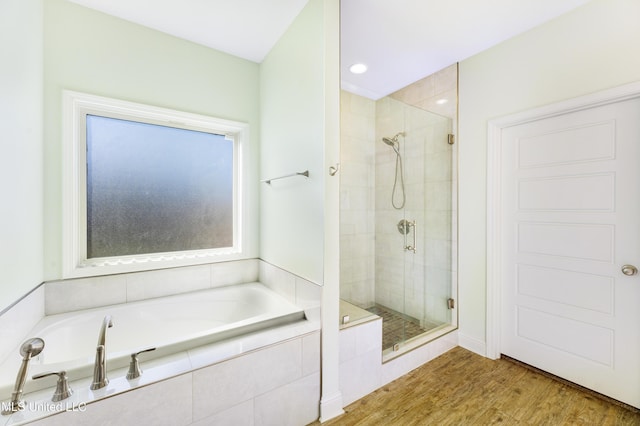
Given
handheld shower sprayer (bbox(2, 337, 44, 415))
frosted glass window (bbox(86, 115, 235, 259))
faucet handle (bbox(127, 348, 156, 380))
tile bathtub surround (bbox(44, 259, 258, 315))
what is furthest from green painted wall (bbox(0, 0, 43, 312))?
faucet handle (bbox(127, 348, 156, 380))

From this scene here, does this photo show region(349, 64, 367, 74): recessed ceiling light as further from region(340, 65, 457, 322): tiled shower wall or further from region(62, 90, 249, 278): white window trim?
region(62, 90, 249, 278): white window trim

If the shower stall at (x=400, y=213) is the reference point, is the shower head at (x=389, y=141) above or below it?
above

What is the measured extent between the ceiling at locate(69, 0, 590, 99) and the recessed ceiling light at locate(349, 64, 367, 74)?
0.22 ft

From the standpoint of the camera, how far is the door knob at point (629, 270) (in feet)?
5.27

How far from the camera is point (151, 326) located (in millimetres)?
1903

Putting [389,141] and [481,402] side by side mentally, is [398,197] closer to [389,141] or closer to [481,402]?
[389,141]

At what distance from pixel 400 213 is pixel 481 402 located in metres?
1.59

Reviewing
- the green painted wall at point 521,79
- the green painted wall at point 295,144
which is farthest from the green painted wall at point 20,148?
the green painted wall at point 521,79

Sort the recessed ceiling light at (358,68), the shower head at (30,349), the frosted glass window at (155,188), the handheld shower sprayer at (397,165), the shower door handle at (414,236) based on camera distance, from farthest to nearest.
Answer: the handheld shower sprayer at (397,165)
the shower door handle at (414,236)
the recessed ceiling light at (358,68)
the frosted glass window at (155,188)
the shower head at (30,349)

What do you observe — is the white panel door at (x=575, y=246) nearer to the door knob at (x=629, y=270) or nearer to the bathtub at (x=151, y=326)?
the door knob at (x=629, y=270)

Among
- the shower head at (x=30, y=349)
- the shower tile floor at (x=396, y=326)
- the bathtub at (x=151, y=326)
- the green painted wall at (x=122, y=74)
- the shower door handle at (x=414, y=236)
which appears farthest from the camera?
the shower door handle at (x=414, y=236)

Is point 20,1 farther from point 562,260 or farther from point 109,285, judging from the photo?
point 562,260

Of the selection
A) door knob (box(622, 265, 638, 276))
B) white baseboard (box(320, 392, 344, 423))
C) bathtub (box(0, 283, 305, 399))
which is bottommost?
white baseboard (box(320, 392, 344, 423))

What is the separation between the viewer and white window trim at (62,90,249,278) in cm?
175
